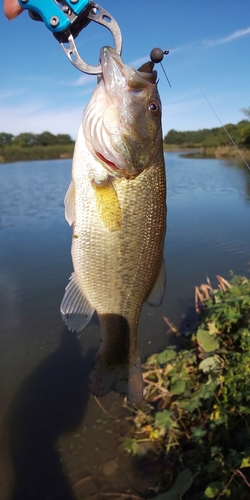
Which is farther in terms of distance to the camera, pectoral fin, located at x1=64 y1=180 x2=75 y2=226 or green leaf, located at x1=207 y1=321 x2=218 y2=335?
green leaf, located at x1=207 y1=321 x2=218 y2=335

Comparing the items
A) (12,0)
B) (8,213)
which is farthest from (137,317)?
(8,213)

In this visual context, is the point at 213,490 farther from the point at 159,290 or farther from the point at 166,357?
the point at 166,357

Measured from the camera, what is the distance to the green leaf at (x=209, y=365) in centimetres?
398

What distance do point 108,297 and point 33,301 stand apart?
6166 mm

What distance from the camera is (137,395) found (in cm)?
200

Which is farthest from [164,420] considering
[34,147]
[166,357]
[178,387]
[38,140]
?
[38,140]

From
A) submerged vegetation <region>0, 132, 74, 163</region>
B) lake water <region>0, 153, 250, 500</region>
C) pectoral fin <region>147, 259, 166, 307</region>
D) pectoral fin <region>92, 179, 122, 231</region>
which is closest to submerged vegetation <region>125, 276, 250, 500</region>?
lake water <region>0, 153, 250, 500</region>

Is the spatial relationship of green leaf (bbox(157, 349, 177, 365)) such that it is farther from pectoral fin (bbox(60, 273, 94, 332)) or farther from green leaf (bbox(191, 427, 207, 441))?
pectoral fin (bbox(60, 273, 94, 332))

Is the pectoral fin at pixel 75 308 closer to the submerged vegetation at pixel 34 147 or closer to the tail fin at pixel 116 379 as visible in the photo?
the tail fin at pixel 116 379

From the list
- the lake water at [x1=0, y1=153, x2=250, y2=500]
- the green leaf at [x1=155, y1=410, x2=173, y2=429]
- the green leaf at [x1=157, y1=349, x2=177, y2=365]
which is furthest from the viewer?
the green leaf at [x1=157, y1=349, x2=177, y2=365]

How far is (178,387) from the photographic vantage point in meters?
4.11

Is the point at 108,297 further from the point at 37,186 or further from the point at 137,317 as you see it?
the point at 37,186

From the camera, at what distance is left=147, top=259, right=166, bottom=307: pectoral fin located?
6.59ft

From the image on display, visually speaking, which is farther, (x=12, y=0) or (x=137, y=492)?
(x=137, y=492)
